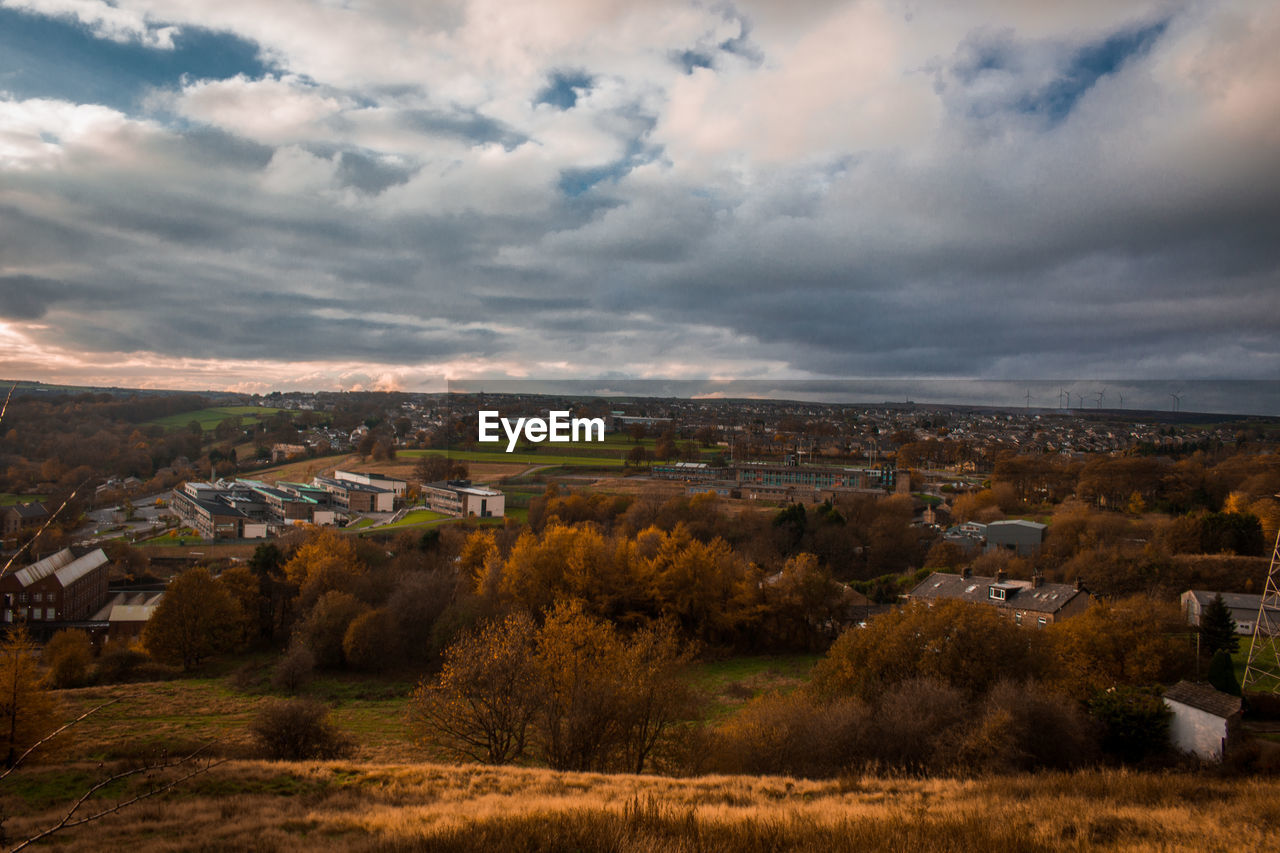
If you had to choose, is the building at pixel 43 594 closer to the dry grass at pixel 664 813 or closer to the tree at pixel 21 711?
the tree at pixel 21 711

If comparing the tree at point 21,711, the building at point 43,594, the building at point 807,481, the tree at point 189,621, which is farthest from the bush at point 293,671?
the building at point 807,481

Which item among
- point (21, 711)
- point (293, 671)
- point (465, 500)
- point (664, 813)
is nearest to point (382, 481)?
point (465, 500)

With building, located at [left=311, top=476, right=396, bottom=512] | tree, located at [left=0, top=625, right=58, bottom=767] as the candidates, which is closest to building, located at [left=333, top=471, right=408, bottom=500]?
building, located at [left=311, top=476, right=396, bottom=512]

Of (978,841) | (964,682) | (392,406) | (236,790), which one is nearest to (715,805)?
(978,841)

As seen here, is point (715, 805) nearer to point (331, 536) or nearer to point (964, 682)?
point (964, 682)

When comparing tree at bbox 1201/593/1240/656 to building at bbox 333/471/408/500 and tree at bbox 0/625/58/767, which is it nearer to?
tree at bbox 0/625/58/767

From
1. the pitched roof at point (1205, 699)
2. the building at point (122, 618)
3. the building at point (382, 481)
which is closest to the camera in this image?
the pitched roof at point (1205, 699)
